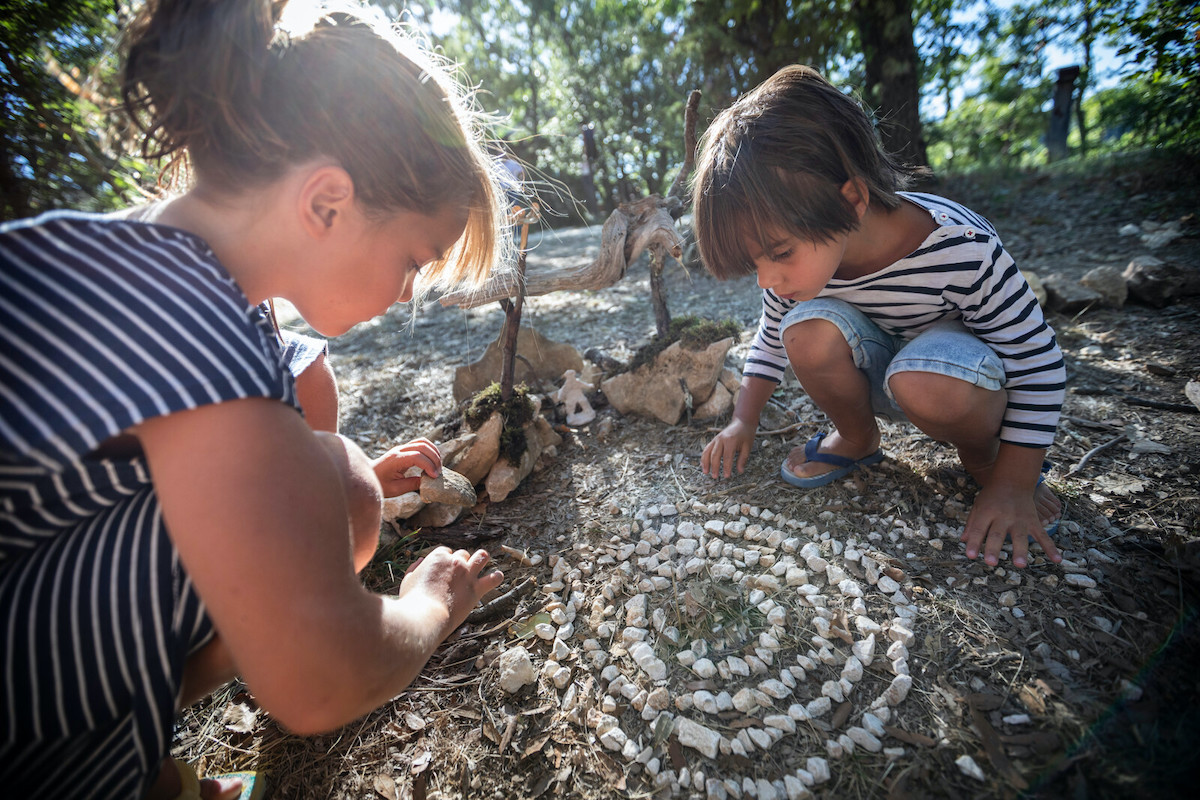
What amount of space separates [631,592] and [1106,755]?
3.60 ft

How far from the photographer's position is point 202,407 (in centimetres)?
76

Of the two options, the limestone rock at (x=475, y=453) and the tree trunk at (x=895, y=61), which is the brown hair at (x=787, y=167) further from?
the tree trunk at (x=895, y=61)

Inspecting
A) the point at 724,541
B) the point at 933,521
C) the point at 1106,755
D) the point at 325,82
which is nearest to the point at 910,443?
the point at 933,521

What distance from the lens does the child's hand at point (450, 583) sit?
1.22 m

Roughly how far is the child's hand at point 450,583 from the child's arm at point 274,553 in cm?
31

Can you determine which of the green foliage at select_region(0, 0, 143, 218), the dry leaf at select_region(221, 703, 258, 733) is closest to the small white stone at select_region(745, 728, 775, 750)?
the dry leaf at select_region(221, 703, 258, 733)

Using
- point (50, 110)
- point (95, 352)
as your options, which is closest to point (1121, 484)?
point (95, 352)

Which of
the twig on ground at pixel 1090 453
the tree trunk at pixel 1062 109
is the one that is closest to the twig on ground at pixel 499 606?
the twig on ground at pixel 1090 453

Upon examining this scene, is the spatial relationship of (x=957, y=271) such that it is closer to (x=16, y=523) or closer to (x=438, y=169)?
(x=438, y=169)

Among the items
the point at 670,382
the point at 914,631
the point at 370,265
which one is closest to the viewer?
the point at 370,265

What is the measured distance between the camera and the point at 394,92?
3.35 ft

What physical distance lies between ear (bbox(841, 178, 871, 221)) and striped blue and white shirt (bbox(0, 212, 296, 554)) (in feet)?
4.88

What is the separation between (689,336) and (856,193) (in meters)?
1.06

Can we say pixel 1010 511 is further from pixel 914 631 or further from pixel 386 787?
pixel 386 787
